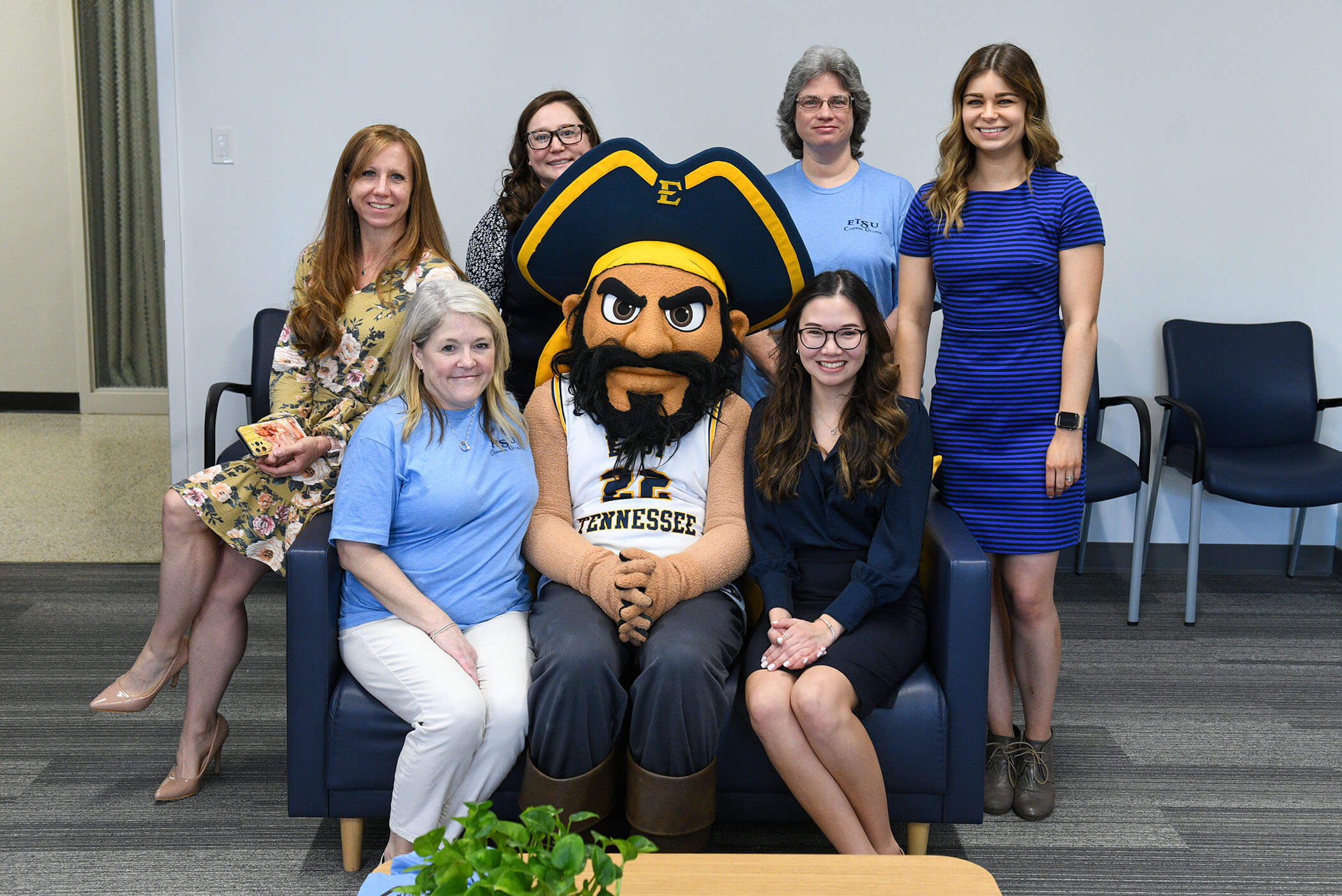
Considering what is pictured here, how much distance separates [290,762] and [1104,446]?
107 inches

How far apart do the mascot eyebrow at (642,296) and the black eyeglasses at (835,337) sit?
258 mm

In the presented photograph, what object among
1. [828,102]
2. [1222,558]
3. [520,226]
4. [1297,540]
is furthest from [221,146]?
[1297,540]

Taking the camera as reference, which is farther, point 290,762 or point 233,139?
point 233,139

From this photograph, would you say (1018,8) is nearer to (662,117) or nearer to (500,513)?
(662,117)

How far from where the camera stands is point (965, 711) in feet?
6.64

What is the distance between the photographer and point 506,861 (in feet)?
3.51

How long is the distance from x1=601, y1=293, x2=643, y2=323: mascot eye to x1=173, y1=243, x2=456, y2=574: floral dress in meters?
0.32

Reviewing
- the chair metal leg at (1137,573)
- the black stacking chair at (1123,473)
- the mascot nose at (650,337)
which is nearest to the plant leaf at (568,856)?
the mascot nose at (650,337)

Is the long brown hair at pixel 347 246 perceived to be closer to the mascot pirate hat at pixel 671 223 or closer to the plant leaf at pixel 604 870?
the mascot pirate hat at pixel 671 223

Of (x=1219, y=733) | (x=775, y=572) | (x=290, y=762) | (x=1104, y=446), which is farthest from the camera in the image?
(x=1104, y=446)

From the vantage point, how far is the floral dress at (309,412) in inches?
88.3

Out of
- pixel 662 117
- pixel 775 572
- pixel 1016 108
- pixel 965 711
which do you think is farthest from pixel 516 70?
pixel 965 711

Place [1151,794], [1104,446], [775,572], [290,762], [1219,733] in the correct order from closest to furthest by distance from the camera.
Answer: [290,762]
[775,572]
[1151,794]
[1219,733]
[1104,446]

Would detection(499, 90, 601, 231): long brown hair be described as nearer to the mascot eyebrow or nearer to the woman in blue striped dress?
the mascot eyebrow
